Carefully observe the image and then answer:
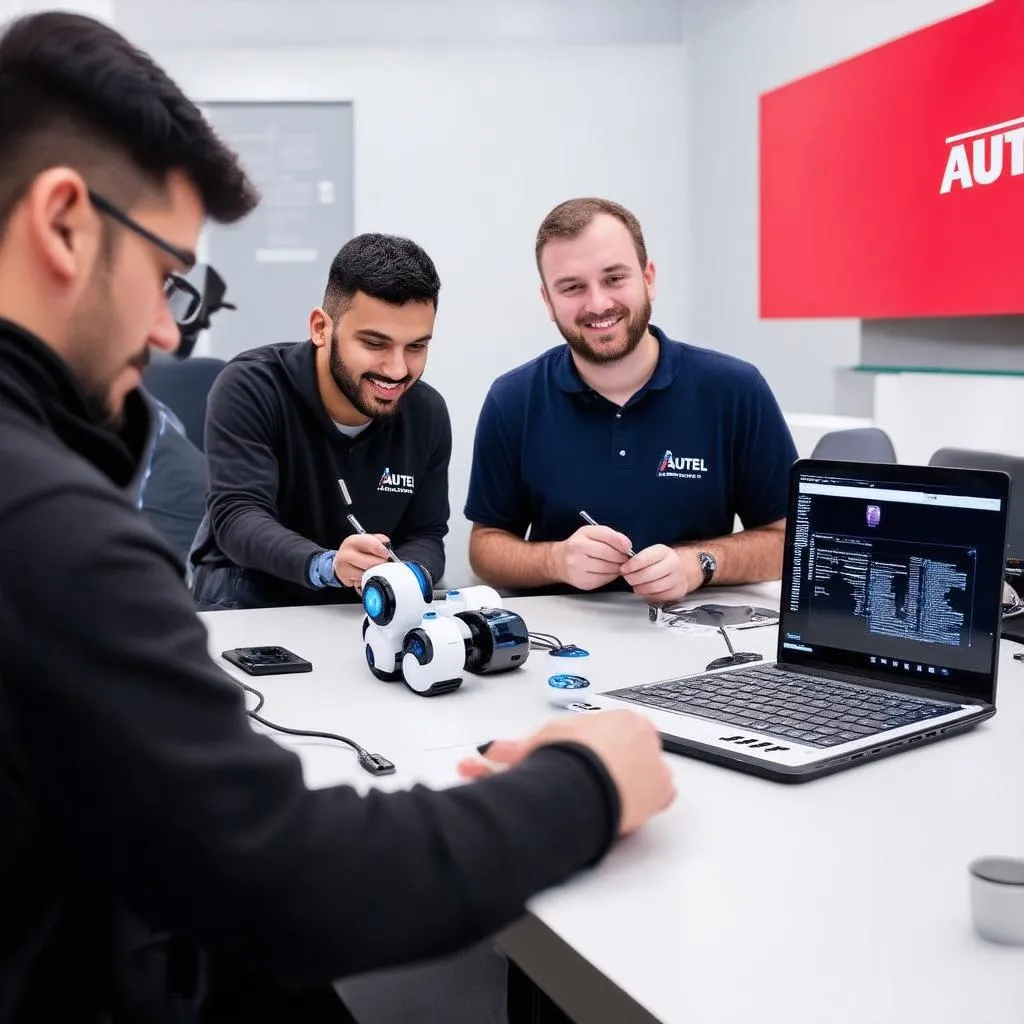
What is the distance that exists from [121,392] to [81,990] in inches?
15.2

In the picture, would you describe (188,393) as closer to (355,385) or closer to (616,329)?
(355,385)

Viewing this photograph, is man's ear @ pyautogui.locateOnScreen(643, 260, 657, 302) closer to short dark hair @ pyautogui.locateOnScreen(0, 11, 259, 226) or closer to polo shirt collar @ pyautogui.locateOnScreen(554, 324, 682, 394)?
polo shirt collar @ pyautogui.locateOnScreen(554, 324, 682, 394)

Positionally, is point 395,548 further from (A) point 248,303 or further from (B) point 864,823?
(A) point 248,303

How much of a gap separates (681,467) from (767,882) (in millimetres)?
1428

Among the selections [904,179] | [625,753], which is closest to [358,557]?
[625,753]

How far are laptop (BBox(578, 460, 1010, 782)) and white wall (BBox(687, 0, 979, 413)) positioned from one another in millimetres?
2966

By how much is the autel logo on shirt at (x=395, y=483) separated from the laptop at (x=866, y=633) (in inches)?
→ 38.9

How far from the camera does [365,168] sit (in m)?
5.00

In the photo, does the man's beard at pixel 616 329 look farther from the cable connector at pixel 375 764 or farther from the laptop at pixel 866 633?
the cable connector at pixel 375 764

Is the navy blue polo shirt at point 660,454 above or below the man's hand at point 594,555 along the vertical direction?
above

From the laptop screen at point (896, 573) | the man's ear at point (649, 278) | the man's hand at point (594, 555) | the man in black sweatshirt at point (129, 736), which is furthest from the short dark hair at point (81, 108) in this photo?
the man's ear at point (649, 278)

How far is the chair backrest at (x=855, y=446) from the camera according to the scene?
2902mm

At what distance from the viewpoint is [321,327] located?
2.29 meters

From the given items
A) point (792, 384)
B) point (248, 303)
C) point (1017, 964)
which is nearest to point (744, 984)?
point (1017, 964)
